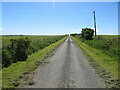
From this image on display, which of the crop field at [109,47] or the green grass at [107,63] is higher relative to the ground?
the crop field at [109,47]

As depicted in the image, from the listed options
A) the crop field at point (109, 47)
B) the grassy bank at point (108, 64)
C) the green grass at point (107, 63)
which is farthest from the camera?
the crop field at point (109, 47)

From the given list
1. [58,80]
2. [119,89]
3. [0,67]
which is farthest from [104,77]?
[0,67]

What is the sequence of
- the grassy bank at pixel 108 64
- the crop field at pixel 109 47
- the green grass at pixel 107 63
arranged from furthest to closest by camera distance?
the crop field at pixel 109 47 → the green grass at pixel 107 63 → the grassy bank at pixel 108 64

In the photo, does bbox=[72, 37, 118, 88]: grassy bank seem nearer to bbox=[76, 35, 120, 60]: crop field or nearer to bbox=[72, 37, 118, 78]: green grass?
bbox=[72, 37, 118, 78]: green grass

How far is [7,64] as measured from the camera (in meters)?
13.6

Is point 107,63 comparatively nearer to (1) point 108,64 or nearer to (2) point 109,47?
(1) point 108,64

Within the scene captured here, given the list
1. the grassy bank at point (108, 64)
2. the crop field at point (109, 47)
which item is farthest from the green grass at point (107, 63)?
the crop field at point (109, 47)

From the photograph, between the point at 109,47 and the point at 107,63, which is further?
the point at 109,47

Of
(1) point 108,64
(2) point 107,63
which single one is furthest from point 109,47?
(1) point 108,64

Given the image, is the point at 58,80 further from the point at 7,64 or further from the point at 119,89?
the point at 7,64

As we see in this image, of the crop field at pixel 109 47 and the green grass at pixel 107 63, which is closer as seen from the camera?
A: the green grass at pixel 107 63

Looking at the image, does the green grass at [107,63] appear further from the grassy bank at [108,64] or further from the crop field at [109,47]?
the crop field at [109,47]

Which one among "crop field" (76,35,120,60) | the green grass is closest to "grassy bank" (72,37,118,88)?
the green grass

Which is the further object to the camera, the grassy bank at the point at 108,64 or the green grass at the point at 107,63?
the green grass at the point at 107,63
